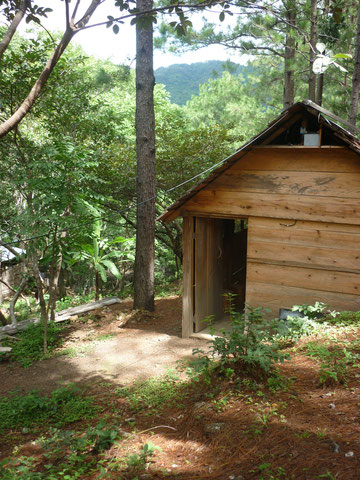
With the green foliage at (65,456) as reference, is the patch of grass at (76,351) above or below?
below

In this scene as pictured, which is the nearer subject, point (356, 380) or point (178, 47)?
point (356, 380)

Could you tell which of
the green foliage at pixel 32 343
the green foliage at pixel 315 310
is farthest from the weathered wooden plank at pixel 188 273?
the green foliage at pixel 32 343

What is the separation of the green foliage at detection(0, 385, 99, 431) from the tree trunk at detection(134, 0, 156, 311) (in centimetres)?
388

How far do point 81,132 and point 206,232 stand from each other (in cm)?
527

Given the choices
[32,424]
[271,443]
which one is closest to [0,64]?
[32,424]


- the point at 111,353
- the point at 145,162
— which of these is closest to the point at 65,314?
the point at 111,353

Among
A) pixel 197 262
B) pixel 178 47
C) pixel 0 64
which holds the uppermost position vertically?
pixel 178 47

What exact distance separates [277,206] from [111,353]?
13.2 ft

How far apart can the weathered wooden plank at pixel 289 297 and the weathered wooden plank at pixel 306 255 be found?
47 centimetres

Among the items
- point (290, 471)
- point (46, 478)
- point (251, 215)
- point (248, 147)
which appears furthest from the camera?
point (251, 215)

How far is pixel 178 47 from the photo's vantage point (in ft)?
46.2

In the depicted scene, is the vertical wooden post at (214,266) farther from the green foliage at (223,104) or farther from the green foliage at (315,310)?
the green foliage at (223,104)

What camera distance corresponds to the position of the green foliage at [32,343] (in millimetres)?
7192

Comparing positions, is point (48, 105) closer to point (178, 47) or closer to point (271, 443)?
point (178, 47)
